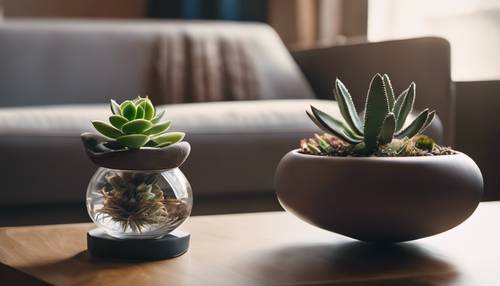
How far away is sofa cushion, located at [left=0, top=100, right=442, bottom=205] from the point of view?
170 cm

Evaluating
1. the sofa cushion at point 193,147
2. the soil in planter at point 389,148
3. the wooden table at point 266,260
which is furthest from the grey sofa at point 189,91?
the soil in planter at point 389,148

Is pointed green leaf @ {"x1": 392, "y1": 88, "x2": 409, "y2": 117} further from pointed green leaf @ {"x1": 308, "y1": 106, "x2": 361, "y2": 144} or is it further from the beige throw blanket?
the beige throw blanket

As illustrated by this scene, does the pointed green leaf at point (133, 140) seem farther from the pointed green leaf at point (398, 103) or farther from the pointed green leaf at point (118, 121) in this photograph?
the pointed green leaf at point (398, 103)

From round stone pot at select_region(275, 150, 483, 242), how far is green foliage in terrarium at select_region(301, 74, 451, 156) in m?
0.03

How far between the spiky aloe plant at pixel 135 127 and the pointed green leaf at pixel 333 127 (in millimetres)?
153

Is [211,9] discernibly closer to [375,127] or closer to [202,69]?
[202,69]

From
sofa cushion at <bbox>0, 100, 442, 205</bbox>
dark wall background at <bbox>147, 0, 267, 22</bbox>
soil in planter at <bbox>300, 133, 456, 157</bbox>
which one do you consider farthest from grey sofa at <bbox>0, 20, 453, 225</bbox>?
dark wall background at <bbox>147, 0, 267, 22</bbox>

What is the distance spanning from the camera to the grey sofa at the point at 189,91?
1717 mm

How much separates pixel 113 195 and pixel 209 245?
12 centimetres

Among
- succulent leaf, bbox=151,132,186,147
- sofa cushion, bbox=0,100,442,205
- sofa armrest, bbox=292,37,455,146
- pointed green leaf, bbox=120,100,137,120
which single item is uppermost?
pointed green leaf, bbox=120,100,137,120

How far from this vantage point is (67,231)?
3.13ft

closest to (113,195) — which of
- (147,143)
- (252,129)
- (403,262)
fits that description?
(147,143)

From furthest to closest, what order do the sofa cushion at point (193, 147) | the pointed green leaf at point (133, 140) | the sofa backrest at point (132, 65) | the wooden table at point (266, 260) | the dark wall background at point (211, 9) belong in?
the dark wall background at point (211, 9) < the sofa backrest at point (132, 65) < the sofa cushion at point (193, 147) < the pointed green leaf at point (133, 140) < the wooden table at point (266, 260)

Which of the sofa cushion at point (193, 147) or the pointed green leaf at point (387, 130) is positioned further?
the sofa cushion at point (193, 147)
